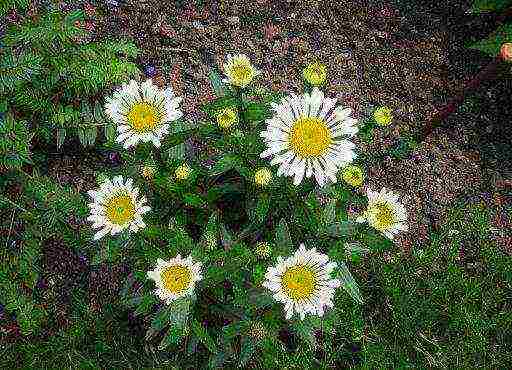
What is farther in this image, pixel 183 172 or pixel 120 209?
pixel 183 172

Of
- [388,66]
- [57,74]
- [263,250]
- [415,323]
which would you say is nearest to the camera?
[263,250]

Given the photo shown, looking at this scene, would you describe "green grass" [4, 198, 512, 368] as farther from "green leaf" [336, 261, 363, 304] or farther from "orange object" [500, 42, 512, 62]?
"orange object" [500, 42, 512, 62]

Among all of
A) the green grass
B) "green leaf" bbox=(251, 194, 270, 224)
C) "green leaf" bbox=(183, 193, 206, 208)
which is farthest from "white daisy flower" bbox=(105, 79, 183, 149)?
the green grass

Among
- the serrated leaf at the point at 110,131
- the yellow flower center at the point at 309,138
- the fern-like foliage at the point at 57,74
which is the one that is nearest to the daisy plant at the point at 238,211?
the yellow flower center at the point at 309,138

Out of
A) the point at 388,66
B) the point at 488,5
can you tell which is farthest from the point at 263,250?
the point at 488,5

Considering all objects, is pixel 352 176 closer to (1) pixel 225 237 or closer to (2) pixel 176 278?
(1) pixel 225 237

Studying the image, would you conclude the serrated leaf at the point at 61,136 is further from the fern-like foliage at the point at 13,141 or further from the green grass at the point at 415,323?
the green grass at the point at 415,323
